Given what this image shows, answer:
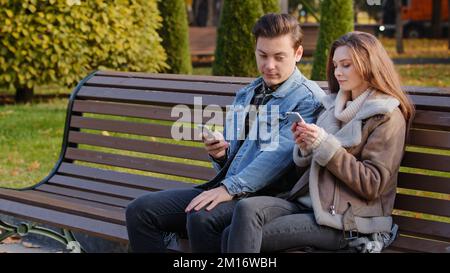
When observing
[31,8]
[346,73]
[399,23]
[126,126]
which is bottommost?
[399,23]

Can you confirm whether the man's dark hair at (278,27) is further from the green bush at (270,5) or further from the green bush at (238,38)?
the green bush at (270,5)

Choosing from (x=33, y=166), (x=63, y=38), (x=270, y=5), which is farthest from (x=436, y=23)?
(x=33, y=166)

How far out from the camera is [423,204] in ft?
12.1

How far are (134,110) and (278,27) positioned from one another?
1580 mm

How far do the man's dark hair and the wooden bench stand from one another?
547mm

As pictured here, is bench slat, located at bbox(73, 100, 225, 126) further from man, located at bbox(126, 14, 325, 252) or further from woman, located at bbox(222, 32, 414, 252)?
woman, located at bbox(222, 32, 414, 252)

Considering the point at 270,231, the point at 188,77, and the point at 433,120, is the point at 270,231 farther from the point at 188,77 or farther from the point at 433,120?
the point at 188,77

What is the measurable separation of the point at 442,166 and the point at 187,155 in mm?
1529

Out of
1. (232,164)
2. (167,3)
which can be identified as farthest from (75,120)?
(167,3)

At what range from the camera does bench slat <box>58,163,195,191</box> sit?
4699 mm

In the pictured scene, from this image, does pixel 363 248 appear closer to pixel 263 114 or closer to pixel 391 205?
pixel 391 205

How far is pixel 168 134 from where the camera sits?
187 inches

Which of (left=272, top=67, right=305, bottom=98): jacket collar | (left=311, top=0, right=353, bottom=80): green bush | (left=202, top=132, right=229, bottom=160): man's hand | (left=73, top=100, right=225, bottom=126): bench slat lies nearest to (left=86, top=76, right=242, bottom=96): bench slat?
(left=73, top=100, right=225, bottom=126): bench slat

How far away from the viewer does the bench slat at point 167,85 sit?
464 centimetres
